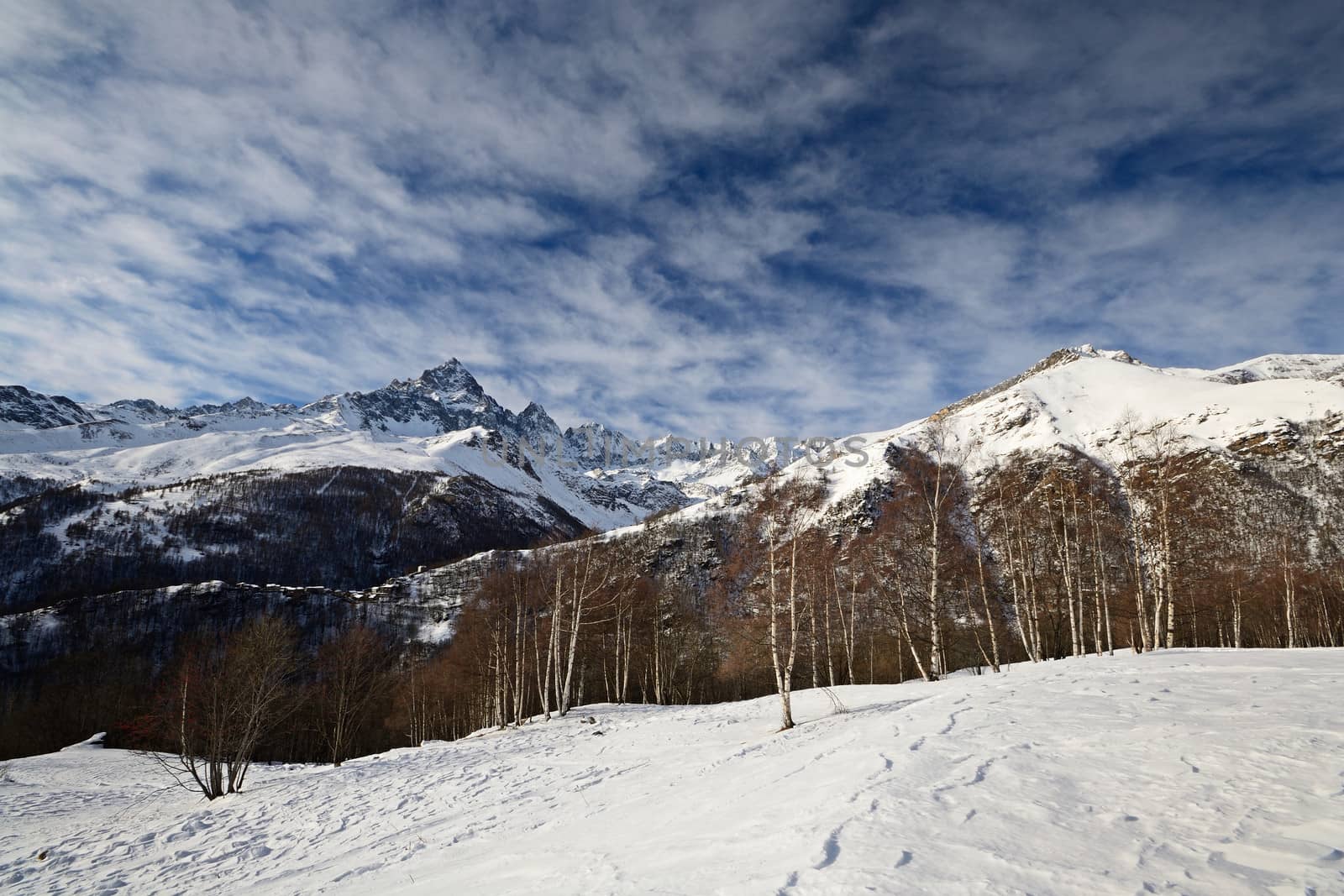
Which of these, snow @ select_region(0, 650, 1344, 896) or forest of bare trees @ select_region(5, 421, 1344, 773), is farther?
forest of bare trees @ select_region(5, 421, 1344, 773)

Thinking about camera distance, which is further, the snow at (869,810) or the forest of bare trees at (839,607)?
the forest of bare trees at (839,607)

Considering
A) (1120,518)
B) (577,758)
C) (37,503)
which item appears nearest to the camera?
(577,758)

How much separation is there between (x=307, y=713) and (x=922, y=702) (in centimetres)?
7432

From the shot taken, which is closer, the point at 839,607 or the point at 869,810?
the point at 869,810

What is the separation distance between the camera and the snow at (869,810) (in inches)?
186

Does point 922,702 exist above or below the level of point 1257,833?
below

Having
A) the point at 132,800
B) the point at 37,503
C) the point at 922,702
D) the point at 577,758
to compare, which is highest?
→ the point at 37,503

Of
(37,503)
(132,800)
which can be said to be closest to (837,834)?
(132,800)

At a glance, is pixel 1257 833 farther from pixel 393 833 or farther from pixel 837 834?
pixel 393 833

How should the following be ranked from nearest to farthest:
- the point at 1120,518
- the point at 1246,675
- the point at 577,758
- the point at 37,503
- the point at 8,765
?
the point at 1246,675 → the point at 577,758 → the point at 1120,518 → the point at 8,765 → the point at 37,503

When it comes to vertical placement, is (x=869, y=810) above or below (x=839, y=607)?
above

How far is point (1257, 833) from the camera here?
15.8ft

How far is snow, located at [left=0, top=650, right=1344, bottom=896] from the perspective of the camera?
4.73 metres

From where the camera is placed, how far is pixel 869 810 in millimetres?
5984
